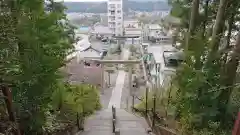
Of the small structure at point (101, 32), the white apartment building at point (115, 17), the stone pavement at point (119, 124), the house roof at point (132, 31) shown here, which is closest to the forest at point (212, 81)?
the stone pavement at point (119, 124)

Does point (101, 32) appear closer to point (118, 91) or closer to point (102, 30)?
point (102, 30)

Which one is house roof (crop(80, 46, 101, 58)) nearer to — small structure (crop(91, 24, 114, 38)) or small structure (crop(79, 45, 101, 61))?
small structure (crop(79, 45, 101, 61))

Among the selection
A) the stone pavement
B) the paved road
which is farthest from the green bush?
the paved road

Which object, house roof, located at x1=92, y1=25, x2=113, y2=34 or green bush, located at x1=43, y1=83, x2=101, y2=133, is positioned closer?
green bush, located at x1=43, y1=83, x2=101, y2=133

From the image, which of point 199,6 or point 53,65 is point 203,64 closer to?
point 199,6

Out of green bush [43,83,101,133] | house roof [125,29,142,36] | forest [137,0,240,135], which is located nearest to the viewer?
forest [137,0,240,135]

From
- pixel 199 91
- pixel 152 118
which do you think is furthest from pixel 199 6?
pixel 152 118
